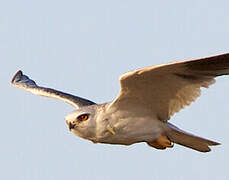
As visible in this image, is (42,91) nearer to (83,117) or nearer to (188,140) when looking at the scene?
(83,117)

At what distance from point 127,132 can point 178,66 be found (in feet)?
5.07

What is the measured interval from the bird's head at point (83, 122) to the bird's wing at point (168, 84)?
0.36m

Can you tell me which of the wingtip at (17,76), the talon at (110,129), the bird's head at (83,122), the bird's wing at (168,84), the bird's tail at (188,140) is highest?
the wingtip at (17,76)

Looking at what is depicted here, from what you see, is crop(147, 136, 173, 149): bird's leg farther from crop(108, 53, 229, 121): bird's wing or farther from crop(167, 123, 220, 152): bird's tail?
crop(108, 53, 229, 121): bird's wing

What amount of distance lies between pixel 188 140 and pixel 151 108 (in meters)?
0.92

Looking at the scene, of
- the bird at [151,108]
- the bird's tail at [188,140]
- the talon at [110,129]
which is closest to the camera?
the bird at [151,108]

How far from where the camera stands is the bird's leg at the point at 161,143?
1031 centimetres

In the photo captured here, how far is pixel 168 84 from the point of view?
30.7 ft

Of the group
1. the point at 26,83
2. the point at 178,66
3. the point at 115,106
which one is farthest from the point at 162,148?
the point at 26,83

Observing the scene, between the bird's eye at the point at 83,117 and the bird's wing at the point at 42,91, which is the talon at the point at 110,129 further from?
the bird's wing at the point at 42,91

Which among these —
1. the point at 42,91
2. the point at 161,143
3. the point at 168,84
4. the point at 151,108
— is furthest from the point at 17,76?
the point at 168,84

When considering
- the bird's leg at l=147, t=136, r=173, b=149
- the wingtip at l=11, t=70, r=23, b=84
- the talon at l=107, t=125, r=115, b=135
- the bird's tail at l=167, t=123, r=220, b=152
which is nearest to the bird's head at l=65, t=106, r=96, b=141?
the talon at l=107, t=125, r=115, b=135

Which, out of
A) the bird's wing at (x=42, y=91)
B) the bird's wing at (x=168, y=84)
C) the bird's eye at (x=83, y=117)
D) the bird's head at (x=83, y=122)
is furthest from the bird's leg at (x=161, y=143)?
the bird's wing at (x=42, y=91)

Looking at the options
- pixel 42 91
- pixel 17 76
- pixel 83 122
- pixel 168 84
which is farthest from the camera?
pixel 17 76
